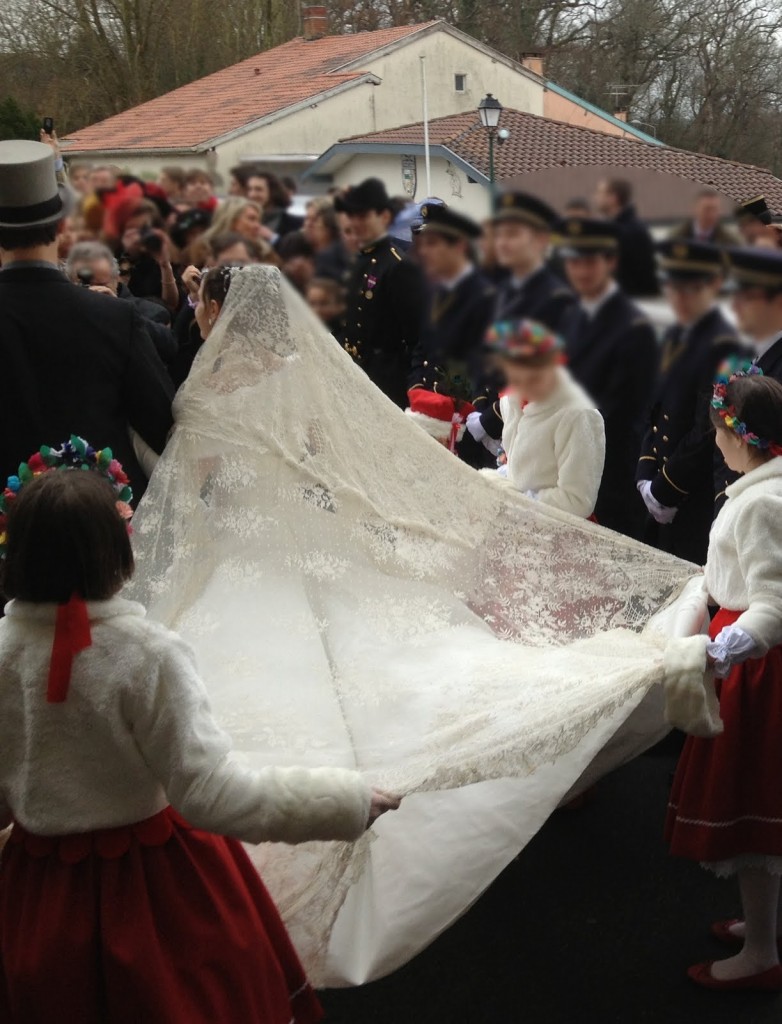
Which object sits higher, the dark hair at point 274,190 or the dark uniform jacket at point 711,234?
the dark hair at point 274,190

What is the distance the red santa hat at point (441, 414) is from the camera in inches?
151

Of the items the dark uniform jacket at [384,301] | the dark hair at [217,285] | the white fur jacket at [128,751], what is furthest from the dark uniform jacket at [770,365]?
the white fur jacket at [128,751]

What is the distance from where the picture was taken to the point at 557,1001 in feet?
8.66

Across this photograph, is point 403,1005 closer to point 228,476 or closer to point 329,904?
point 329,904

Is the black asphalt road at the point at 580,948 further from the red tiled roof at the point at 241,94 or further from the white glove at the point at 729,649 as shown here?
the red tiled roof at the point at 241,94

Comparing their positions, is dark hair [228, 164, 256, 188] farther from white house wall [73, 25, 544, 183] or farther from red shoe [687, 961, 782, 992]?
red shoe [687, 961, 782, 992]

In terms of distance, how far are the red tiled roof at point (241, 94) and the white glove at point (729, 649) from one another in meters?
1.34

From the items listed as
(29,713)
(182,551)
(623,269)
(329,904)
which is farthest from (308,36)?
(329,904)

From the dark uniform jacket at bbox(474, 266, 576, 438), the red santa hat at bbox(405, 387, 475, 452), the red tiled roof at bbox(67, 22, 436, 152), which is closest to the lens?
the dark uniform jacket at bbox(474, 266, 576, 438)

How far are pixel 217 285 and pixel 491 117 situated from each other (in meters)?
1.15

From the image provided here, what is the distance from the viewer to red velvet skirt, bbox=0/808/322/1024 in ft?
5.62

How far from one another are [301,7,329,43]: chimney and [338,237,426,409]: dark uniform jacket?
0.29 metres

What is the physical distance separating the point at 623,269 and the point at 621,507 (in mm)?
2588

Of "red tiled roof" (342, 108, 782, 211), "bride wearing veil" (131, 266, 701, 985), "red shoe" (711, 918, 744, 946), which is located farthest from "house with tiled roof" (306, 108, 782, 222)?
"red shoe" (711, 918, 744, 946)
